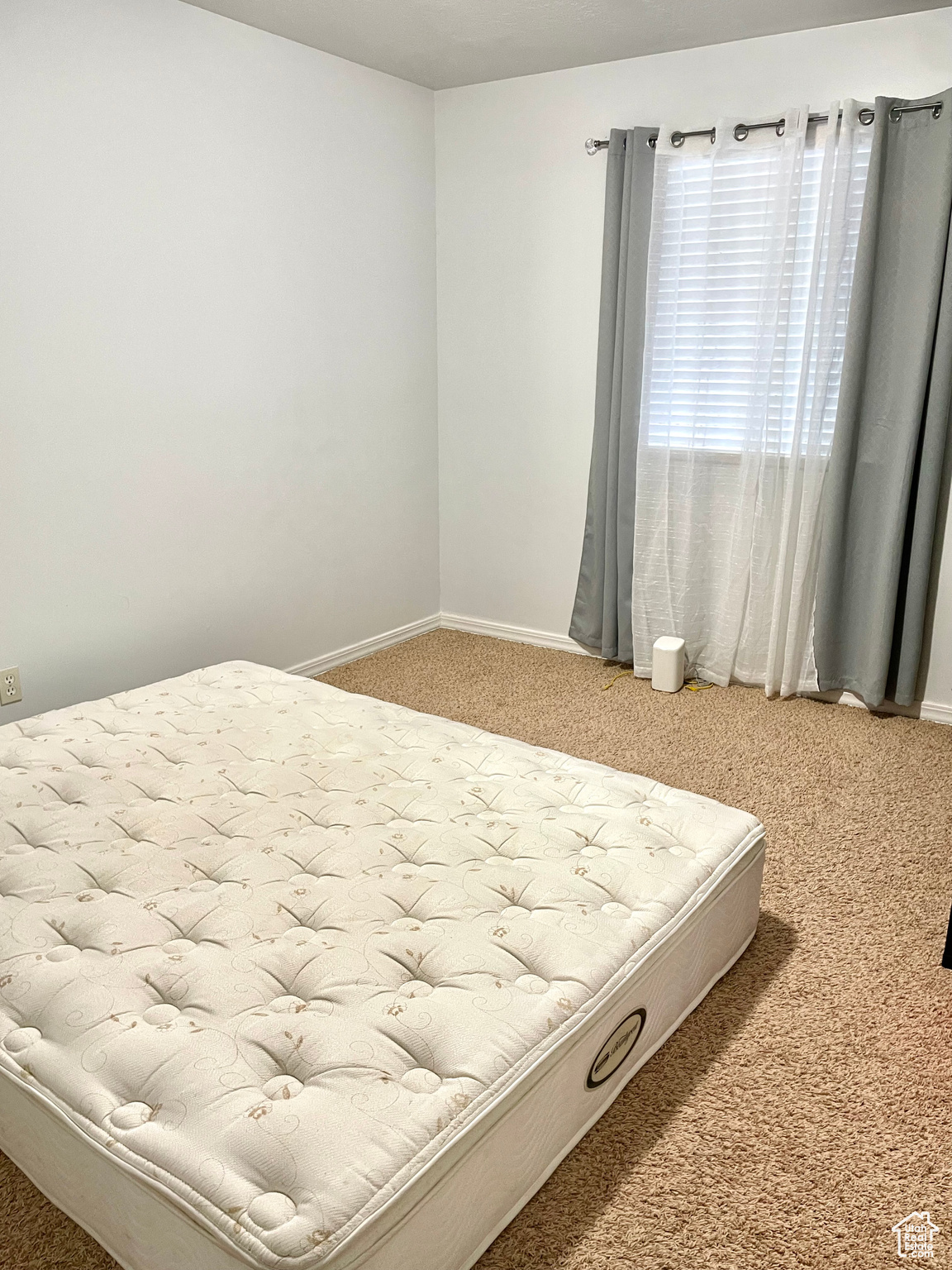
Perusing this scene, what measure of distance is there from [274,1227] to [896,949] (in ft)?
5.24

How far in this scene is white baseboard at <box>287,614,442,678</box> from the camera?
397cm

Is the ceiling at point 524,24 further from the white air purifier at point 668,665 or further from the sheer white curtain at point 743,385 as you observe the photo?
the white air purifier at point 668,665

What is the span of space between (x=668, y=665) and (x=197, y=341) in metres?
2.09

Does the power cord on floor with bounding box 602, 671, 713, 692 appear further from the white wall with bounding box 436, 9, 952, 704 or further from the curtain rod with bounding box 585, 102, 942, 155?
the curtain rod with bounding box 585, 102, 942, 155

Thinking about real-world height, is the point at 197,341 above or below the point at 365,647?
above

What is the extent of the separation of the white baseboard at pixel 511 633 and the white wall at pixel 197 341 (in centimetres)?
45

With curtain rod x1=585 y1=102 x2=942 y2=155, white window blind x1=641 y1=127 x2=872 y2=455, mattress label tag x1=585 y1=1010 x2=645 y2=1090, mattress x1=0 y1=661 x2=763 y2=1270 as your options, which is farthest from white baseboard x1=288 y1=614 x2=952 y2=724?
mattress label tag x1=585 y1=1010 x2=645 y2=1090

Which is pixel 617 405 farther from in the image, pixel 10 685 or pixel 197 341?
pixel 10 685

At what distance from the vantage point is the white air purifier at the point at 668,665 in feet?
12.3

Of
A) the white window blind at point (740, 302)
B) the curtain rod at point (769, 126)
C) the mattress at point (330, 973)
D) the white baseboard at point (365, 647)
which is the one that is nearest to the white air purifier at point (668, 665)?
the white window blind at point (740, 302)

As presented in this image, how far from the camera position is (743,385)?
3.59m

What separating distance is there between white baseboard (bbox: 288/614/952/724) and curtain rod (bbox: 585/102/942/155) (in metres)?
1.97

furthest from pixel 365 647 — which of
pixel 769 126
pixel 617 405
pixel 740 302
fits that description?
pixel 769 126

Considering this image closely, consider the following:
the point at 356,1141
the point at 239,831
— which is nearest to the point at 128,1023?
the point at 356,1141
